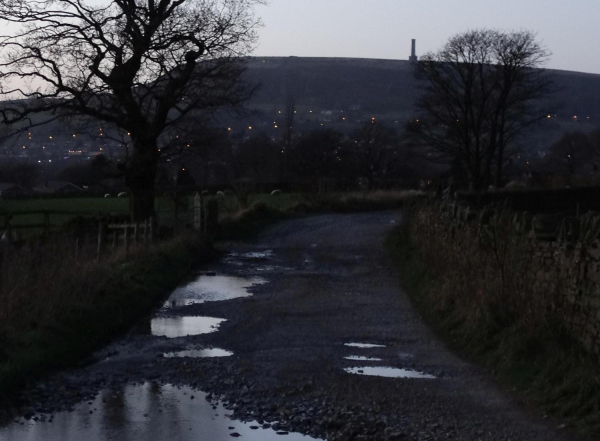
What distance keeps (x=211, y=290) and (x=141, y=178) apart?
467 inches

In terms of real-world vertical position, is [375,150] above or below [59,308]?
above

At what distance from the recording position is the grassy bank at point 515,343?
292 inches

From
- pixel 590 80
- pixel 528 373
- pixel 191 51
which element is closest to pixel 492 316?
pixel 528 373

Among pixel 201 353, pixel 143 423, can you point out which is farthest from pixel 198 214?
pixel 143 423

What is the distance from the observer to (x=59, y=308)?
11.2 metres

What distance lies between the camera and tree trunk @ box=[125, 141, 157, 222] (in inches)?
1083

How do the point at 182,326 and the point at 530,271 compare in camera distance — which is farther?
the point at 182,326

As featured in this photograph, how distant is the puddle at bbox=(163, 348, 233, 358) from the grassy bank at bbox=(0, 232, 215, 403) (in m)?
1.09

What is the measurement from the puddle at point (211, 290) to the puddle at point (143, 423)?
271 inches

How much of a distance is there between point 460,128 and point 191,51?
30077 mm

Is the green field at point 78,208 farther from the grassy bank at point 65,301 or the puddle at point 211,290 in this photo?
the grassy bank at point 65,301

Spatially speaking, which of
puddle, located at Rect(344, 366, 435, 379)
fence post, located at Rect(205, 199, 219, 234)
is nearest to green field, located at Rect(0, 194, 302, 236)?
fence post, located at Rect(205, 199, 219, 234)

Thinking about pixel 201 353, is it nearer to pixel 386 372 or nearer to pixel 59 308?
pixel 59 308

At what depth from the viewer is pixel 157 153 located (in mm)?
27672
